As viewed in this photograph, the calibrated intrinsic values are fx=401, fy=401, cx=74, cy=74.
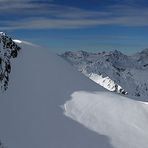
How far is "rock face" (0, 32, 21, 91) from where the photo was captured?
31906mm

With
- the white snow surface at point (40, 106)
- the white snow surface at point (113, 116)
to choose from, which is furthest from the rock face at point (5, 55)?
the white snow surface at point (113, 116)

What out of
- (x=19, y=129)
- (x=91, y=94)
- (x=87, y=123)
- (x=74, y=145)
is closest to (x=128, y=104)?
(x=91, y=94)

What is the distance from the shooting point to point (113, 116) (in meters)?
33.1

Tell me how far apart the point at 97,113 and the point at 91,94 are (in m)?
3.36

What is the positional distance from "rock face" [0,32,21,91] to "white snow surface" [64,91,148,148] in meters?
5.39

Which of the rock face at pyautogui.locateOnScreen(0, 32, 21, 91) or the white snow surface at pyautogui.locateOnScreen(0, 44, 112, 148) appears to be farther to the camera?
the rock face at pyautogui.locateOnScreen(0, 32, 21, 91)

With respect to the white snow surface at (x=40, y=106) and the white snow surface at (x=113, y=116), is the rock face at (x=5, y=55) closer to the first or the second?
the white snow surface at (x=40, y=106)

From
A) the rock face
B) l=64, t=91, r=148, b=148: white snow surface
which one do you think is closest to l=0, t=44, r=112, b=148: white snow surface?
the rock face

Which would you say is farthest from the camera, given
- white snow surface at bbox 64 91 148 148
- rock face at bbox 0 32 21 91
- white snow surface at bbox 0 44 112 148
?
rock face at bbox 0 32 21 91

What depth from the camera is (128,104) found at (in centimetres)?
3553

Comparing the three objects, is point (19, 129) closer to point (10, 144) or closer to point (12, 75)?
point (10, 144)

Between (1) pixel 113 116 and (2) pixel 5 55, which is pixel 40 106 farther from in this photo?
(1) pixel 113 116

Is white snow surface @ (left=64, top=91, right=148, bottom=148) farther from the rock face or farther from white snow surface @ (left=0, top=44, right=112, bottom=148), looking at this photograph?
the rock face

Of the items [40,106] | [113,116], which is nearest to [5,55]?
[40,106]
